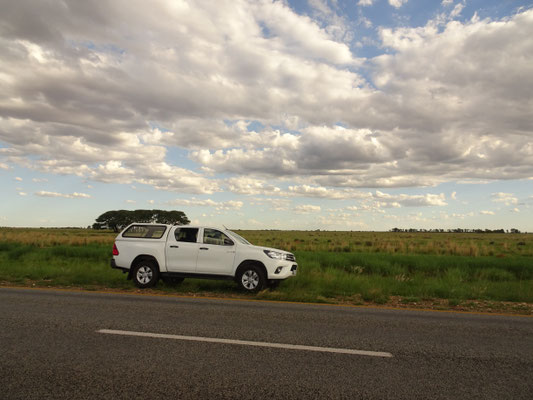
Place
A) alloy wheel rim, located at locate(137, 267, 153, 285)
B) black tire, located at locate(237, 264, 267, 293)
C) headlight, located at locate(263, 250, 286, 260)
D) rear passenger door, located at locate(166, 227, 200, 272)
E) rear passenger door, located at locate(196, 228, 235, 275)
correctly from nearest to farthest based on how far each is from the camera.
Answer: black tire, located at locate(237, 264, 267, 293) < headlight, located at locate(263, 250, 286, 260) < rear passenger door, located at locate(196, 228, 235, 275) < rear passenger door, located at locate(166, 227, 200, 272) < alloy wheel rim, located at locate(137, 267, 153, 285)

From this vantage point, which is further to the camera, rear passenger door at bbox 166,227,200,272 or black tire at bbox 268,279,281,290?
rear passenger door at bbox 166,227,200,272

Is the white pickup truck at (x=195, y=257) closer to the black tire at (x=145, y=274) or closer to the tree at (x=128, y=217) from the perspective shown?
the black tire at (x=145, y=274)

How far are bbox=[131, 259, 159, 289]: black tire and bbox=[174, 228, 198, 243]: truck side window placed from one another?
1052mm

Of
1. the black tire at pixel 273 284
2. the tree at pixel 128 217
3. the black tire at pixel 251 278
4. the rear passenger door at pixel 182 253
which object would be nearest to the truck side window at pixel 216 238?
the rear passenger door at pixel 182 253

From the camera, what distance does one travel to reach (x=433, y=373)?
4461 millimetres

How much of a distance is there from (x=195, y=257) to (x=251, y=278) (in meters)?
1.74

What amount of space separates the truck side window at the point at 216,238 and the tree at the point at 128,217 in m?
87.4

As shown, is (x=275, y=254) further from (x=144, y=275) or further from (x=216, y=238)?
(x=144, y=275)

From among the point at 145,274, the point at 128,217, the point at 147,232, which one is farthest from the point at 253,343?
the point at 128,217

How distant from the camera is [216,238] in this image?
36.8ft

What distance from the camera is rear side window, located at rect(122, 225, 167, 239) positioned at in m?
11.5

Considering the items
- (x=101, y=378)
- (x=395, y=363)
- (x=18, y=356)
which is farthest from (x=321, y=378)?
(x=18, y=356)

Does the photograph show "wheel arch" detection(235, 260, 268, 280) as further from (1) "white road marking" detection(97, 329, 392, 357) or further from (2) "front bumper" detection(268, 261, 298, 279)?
(1) "white road marking" detection(97, 329, 392, 357)

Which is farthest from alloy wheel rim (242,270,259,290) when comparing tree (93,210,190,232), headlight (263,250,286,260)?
tree (93,210,190,232)
